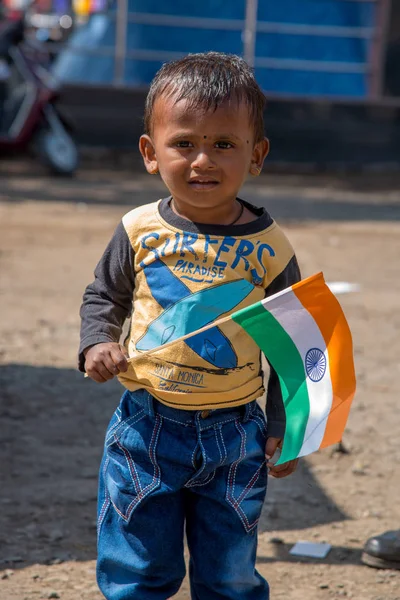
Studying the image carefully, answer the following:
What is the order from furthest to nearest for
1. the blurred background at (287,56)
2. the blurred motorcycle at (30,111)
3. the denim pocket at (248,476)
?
the blurred background at (287,56) < the blurred motorcycle at (30,111) < the denim pocket at (248,476)

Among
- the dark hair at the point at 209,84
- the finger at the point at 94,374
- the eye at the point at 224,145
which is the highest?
the dark hair at the point at 209,84

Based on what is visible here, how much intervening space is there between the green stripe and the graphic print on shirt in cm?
9

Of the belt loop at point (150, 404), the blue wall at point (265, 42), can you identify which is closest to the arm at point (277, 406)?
the belt loop at point (150, 404)

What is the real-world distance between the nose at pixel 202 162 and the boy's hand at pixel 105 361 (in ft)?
1.47

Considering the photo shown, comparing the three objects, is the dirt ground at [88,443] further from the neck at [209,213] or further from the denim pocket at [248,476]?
the neck at [209,213]

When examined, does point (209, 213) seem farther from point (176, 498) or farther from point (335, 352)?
point (176, 498)

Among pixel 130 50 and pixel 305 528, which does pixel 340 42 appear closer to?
pixel 130 50

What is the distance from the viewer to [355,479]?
13.3ft

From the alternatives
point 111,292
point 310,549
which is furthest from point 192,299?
point 310,549

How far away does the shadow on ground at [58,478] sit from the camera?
3439mm

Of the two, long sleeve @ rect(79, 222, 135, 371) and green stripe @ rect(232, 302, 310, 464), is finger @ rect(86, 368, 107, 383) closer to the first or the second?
long sleeve @ rect(79, 222, 135, 371)

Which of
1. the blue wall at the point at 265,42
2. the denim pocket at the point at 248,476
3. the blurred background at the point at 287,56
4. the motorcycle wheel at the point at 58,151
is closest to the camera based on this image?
the denim pocket at the point at 248,476

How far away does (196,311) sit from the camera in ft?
8.02

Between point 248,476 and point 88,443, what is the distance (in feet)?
6.22
